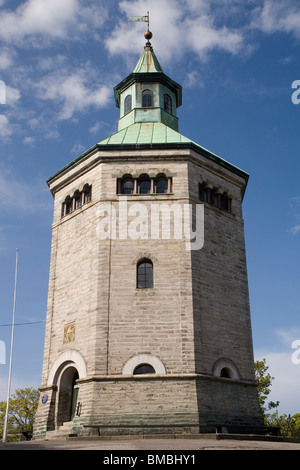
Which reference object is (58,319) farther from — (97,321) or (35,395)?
(35,395)

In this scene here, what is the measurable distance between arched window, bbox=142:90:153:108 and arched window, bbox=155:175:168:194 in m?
6.75

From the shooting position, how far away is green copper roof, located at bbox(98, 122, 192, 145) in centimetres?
2325

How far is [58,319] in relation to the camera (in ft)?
71.2

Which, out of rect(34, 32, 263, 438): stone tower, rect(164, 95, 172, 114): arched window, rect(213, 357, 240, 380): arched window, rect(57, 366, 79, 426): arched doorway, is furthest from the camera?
rect(164, 95, 172, 114): arched window

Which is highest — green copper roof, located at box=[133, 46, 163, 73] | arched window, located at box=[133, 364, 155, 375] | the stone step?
green copper roof, located at box=[133, 46, 163, 73]

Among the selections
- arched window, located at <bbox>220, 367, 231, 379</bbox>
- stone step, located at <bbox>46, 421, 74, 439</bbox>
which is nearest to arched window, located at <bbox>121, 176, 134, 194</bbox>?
arched window, located at <bbox>220, 367, 231, 379</bbox>

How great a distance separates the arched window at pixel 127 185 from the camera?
2228 cm

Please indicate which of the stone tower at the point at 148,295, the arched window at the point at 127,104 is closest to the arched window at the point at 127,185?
the stone tower at the point at 148,295

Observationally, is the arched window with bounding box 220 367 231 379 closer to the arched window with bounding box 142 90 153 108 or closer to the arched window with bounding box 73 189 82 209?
the arched window with bounding box 73 189 82 209

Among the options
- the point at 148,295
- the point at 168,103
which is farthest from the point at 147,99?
the point at 148,295

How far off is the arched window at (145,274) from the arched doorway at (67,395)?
15.0 ft

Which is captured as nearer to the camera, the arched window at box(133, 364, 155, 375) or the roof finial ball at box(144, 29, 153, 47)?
the arched window at box(133, 364, 155, 375)
